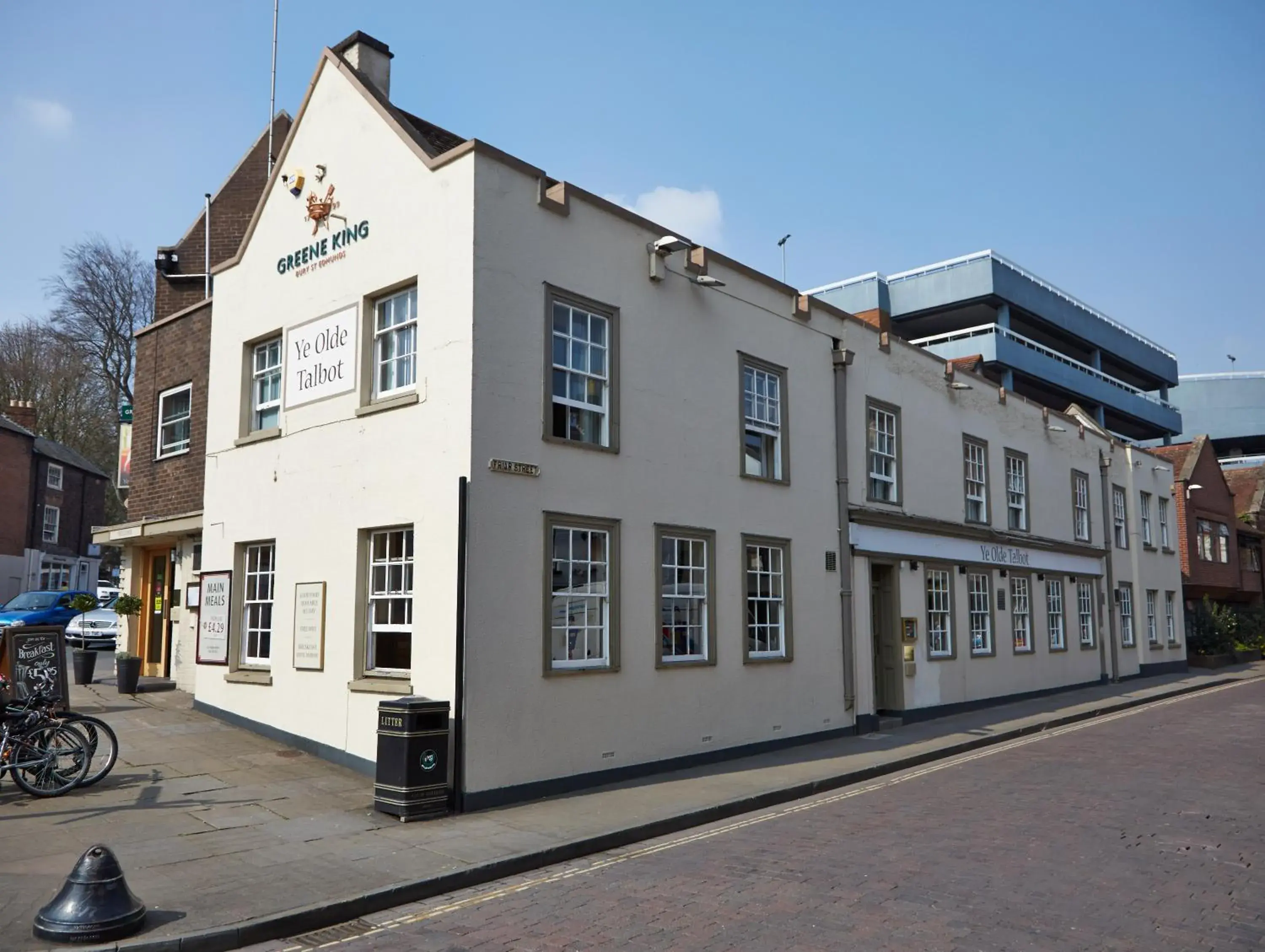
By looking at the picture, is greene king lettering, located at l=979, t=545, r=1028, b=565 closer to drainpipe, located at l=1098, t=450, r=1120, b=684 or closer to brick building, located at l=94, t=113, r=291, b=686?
drainpipe, located at l=1098, t=450, r=1120, b=684

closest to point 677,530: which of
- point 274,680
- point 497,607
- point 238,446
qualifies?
point 497,607

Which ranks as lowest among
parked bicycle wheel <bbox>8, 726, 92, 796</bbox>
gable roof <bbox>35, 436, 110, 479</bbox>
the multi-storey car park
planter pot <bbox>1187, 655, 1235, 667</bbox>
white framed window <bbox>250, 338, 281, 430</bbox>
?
planter pot <bbox>1187, 655, 1235, 667</bbox>

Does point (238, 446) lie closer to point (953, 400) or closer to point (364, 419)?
point (364, 419)

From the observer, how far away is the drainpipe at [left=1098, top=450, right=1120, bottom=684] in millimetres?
26188

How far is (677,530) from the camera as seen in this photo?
43.7 feet

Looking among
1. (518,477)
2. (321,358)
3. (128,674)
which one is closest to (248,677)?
(128,674)

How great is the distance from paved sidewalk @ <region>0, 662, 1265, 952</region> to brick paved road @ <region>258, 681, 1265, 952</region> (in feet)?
1.10

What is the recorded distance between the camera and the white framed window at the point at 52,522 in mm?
45938

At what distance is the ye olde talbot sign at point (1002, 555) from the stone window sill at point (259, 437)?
1401 cm

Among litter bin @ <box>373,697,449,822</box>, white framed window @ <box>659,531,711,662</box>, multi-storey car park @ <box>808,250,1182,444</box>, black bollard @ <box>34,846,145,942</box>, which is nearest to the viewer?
black bollard @ <box>34,846,145,942</box>

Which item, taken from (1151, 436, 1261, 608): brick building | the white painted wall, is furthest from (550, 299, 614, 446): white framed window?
(1151, 436, 1261, 608): brick building

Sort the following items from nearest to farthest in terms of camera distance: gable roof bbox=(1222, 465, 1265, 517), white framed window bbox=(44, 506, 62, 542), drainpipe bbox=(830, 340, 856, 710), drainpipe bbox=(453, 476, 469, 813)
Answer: drainpipe bbox=(453, 476, 469, 813) → drainpipe bbox=(830, 340, 856, 710) → gable roof bbox=(1222, 465, 1265, 517) → white framed window bbox=(44, 506, 62, 542)

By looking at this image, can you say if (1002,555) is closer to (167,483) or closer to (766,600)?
(766,600)

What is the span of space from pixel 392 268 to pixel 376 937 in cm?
799
